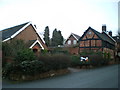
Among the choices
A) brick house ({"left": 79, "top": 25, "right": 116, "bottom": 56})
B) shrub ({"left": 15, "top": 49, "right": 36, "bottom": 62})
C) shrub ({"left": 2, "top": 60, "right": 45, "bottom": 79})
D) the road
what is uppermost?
brick house ({"left": 79, "top": 25, "right": 116, "bottom": 56})

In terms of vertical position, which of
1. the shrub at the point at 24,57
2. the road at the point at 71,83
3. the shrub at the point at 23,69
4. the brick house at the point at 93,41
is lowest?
the road at the point at 71,83

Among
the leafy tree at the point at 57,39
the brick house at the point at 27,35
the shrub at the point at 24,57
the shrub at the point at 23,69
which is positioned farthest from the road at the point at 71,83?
the leafy tree at the point at 57,39

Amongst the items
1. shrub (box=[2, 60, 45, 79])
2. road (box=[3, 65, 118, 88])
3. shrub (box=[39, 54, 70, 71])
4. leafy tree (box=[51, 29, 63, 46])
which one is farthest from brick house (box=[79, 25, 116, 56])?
shrub (box=[2, 60, 45, 79])

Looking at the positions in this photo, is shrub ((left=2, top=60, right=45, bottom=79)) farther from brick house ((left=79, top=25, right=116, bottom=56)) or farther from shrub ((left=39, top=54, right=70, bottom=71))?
brick house ((left=79, top=25, right=116, bottom=56))

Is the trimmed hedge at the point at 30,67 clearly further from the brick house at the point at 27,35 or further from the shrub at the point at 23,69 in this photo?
the brick house at the point at 27,35

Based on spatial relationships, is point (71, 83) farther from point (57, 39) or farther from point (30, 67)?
point (57, 39)

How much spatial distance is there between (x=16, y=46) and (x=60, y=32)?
32284mm

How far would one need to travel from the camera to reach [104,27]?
34000mm

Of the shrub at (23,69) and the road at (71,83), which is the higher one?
the shrub at (23,69)

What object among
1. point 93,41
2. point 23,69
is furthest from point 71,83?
point 93,41

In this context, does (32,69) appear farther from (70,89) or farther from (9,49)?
(9,49)

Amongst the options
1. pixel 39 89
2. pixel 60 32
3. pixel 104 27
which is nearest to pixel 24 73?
pixel 39 89

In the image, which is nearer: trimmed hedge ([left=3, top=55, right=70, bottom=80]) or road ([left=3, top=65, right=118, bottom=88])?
road ([left=3, top=65, right=118, bottom=88])

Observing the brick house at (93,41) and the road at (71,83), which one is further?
the brick house at (93,41)
